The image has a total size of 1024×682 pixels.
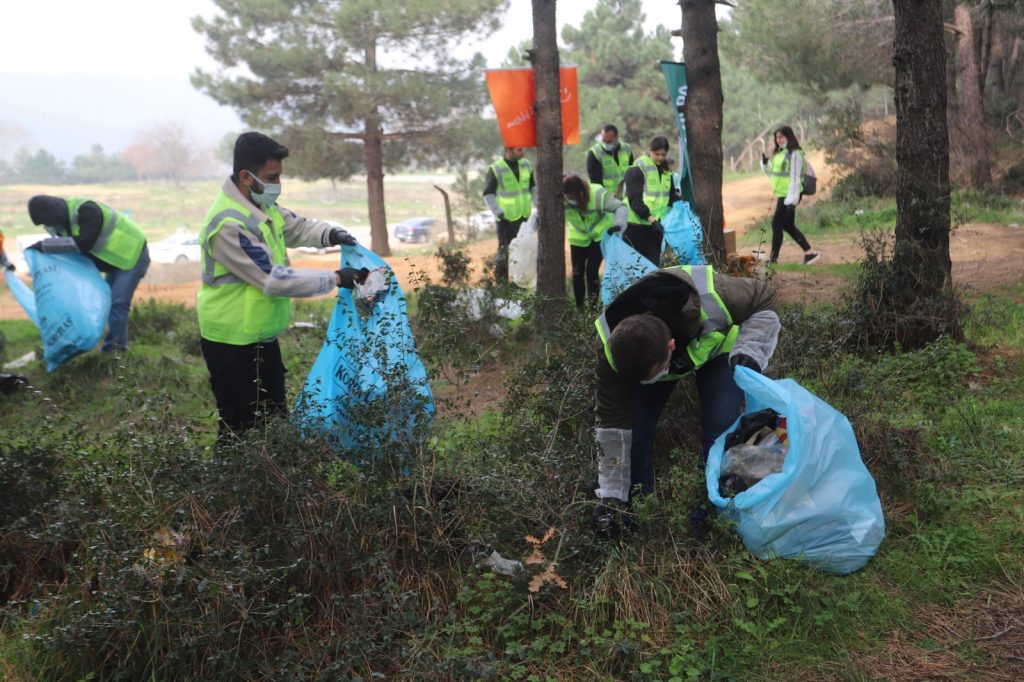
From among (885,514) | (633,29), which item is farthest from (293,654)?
(633,29)

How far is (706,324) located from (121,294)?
5.61 metres

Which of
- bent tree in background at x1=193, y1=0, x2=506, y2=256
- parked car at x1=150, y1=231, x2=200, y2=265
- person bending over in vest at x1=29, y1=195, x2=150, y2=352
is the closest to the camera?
person bending over in vest at x1=29, y1=195, x2=150, y2=352

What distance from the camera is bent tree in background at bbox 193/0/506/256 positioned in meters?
19.1

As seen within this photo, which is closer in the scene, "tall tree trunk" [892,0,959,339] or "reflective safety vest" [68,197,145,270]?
"tall tree trunk" [892,0,959,339]

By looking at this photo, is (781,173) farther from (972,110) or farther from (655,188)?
→ (972,110)

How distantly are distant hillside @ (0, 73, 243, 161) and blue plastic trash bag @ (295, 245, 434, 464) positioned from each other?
108 m

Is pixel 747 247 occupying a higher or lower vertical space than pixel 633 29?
lower

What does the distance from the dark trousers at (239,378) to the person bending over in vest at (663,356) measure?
154 cm

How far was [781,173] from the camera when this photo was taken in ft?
30.1

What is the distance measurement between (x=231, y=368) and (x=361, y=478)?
105 centimetres

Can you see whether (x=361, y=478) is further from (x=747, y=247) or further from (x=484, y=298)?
(x=747, y=247)

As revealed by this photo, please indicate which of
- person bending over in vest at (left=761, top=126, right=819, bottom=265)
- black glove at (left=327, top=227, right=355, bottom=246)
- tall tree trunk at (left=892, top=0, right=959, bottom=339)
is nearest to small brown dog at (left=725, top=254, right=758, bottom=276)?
tall tree trunk at (left=892, top=0, right=959, bottom=339)

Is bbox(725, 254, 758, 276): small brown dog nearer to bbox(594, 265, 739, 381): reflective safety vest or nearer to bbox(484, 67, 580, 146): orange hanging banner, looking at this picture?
bbox(484, 67, 580, 146): orange hanging banner

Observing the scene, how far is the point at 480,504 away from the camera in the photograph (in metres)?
3.40
